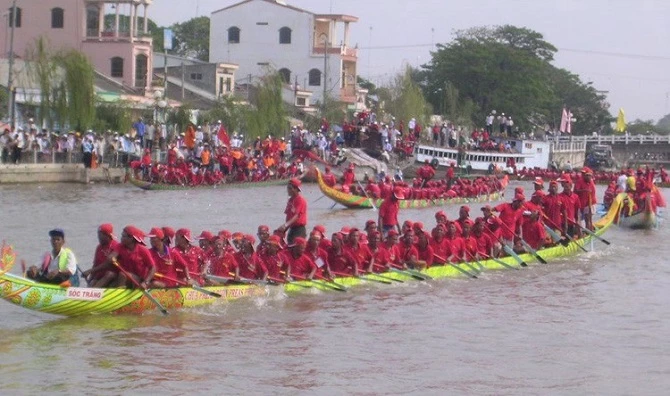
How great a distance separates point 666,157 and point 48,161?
6563 centimetres

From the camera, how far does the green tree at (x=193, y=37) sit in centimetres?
9138

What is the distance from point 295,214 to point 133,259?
4628 millimetres

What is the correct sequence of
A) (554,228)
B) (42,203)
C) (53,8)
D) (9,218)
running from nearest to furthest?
(554,228) < (9,218) < (42,203) < (53,8)

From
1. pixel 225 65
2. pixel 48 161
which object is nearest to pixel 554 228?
pixel 48 161

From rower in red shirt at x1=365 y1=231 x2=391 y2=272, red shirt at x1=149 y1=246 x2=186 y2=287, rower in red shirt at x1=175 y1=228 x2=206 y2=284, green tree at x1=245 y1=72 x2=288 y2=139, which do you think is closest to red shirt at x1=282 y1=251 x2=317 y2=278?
rower in red shirt at x1=365 y1=231 x2=391 y2=272

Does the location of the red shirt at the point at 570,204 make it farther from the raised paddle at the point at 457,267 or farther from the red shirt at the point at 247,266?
the red shirt at the point at 247,266

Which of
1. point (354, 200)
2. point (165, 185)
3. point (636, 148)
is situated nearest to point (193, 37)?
point (636, 148)

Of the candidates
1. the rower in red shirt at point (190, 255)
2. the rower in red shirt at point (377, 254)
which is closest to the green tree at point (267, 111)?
the rower in red shirt at point (377, 254)

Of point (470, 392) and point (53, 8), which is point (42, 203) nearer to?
point (470, 392)

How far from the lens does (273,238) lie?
17.9 m

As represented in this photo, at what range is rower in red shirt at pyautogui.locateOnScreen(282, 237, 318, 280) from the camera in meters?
18.3

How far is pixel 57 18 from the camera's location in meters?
57.4

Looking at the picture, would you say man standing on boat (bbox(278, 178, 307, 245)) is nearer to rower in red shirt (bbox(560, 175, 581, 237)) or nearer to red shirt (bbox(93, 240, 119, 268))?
red shirt (bbox(93, 240, 119, 268))

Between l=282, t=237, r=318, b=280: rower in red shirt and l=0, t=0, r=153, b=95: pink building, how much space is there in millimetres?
38901
